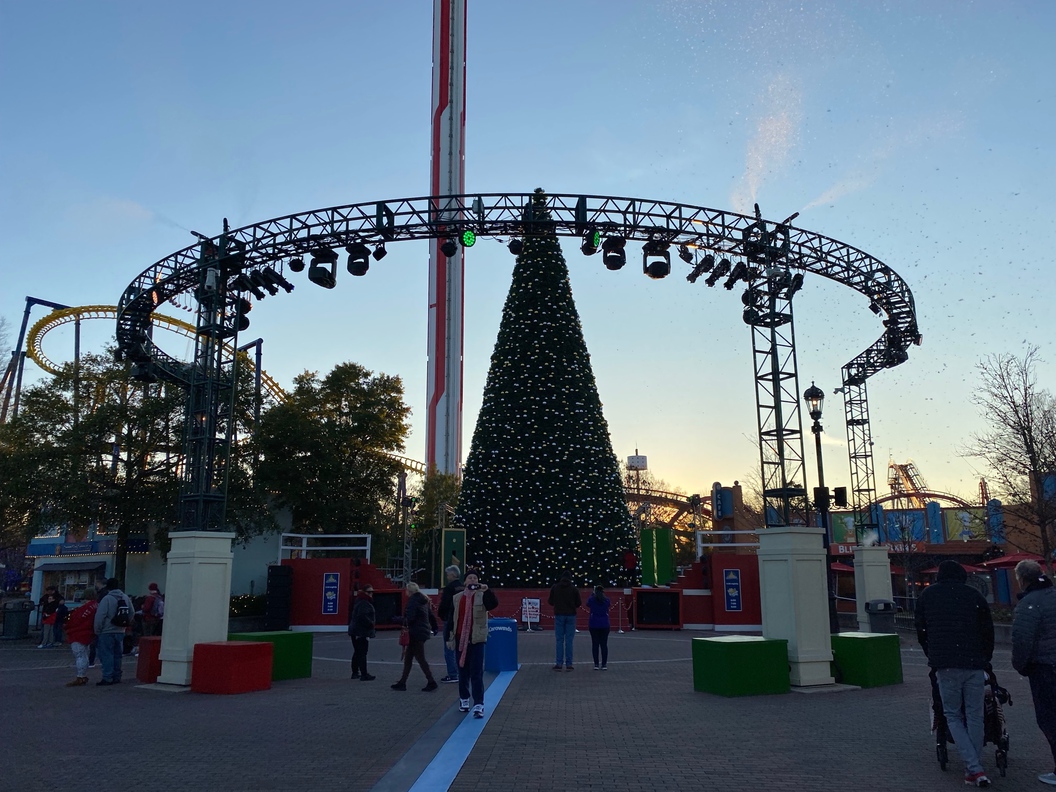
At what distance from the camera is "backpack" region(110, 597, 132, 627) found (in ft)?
44.5

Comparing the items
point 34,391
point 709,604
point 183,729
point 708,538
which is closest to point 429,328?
point 708,538

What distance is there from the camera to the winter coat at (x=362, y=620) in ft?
45.0

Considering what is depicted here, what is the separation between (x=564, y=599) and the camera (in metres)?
15.0

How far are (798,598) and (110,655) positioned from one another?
1066 centimetres

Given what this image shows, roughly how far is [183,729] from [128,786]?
2826 mm

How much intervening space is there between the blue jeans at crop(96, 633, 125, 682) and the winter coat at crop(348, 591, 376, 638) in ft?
12.1

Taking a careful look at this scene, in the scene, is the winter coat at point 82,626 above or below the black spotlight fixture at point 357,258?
below

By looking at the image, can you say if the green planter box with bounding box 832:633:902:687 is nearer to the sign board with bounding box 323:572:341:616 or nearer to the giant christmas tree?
the giant christmas tree

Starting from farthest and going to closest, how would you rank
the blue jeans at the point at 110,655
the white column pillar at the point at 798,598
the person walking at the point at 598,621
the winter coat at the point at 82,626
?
the person walking at the point at 598,621
the winter coat at the point at 82,626
the blue jeans at the point at 110,655
the white column pillar at the point at 798,598

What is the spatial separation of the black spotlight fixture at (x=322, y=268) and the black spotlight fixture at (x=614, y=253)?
19.0 feet

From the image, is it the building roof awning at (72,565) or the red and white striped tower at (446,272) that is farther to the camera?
the red and white striped tower at (446,272)

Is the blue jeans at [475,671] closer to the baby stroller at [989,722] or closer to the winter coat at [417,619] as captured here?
the winter coat at [417,619]

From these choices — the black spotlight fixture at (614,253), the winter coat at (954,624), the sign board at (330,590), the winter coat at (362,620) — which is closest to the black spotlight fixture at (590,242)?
the black spotlight fixture at (614,253)

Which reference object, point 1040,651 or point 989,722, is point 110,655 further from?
point 1040,651
